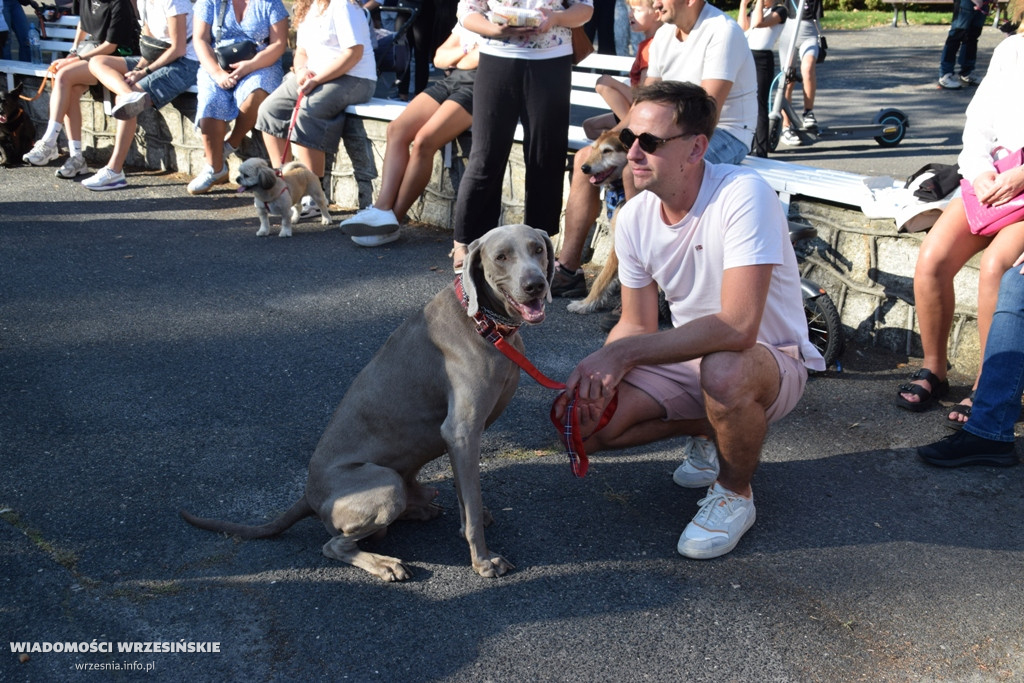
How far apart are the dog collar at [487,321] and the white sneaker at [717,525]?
966 mm

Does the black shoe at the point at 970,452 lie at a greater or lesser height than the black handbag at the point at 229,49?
lesser

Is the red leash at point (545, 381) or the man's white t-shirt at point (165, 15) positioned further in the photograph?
the man's white t-shirt at point (165, 15)

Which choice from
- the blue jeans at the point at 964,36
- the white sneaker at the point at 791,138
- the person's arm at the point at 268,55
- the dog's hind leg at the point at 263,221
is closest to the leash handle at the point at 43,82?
the person's arm at the point at 268,55

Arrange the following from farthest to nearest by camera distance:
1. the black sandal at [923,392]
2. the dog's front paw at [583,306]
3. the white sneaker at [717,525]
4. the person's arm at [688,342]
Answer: the dog's front paw at [583,306] → the black sandal at [923,392] → the white sneaker at [717,525] → the person's arm at [688,342]

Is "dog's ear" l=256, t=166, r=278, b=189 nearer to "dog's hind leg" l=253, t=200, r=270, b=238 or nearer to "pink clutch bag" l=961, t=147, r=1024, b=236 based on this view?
"dog's hind leg" l=253, t=200, r=270, b=238

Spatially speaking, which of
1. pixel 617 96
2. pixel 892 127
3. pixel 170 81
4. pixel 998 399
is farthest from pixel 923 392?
pixel 170 81

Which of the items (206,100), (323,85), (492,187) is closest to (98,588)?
(492,187)

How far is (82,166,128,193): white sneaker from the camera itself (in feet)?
29.1

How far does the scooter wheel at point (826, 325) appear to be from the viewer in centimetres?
489

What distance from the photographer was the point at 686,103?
3.34 m

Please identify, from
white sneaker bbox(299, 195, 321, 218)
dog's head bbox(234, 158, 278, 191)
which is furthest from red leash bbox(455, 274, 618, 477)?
white sneaker bbox(299, 195, 321, 218)

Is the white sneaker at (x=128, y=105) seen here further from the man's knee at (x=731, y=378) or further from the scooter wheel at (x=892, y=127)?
the man's knee at (x=731, y=378)

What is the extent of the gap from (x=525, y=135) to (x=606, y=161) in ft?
2.69

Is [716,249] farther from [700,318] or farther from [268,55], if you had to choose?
[268,55]
